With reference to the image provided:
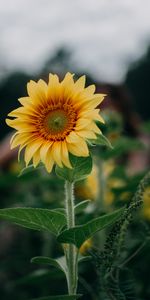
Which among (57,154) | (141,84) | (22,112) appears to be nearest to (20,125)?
(22,112)

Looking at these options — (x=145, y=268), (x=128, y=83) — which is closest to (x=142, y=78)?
(x=128, y=83)

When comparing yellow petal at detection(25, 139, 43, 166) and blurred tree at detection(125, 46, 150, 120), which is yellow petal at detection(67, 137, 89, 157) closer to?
yellow petal at detection(25, 139, 43, 166)

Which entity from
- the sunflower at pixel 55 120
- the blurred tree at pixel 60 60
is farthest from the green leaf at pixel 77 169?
the blurred tree at pixel 60 60

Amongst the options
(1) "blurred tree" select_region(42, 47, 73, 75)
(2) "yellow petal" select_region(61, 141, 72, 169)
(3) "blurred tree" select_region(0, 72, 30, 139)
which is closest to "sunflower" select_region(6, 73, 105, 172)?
(2) "yellow petal" select_region(61, 141, 72, 169)

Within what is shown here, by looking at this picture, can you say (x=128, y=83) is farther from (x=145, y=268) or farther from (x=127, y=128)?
(x=145, y=268)

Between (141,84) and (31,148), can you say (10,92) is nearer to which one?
(141,84)

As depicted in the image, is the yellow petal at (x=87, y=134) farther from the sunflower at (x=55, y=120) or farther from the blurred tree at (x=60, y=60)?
the blurred tree at (x=60, y=60)

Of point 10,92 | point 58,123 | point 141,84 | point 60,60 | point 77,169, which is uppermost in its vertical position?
point 60,60
